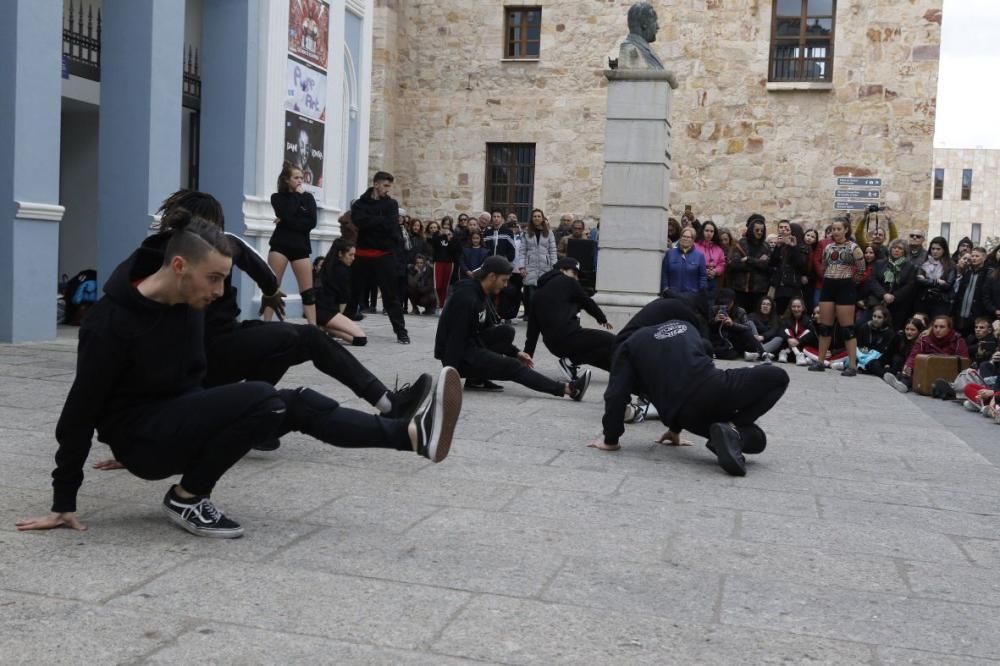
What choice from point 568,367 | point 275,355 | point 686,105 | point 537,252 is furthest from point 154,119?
point 686,105

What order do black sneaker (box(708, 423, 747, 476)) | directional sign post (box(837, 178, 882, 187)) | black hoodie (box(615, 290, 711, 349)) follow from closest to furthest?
black sneaker (box(708, 423, 747, 476)), black hoodie (box(615, 290, 711, 349)), directional sign post (box(837, 178, 882, 187))

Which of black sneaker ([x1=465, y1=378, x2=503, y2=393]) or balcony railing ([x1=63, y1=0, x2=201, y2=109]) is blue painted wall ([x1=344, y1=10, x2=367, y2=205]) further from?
black sneaker ([x1=465, y1=378, x2=503, y2=393])

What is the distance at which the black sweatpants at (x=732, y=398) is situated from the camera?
274 inches

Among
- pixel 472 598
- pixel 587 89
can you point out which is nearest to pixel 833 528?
pixel 472 598

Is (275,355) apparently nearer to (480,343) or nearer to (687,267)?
(480,343)

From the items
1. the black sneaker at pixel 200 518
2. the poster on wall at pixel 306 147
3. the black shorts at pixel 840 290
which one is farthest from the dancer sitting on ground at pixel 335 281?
the black sneaker at pixel 200 518

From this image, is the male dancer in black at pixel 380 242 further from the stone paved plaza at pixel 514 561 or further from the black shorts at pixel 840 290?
the stone paved plaza at pixel 514 561

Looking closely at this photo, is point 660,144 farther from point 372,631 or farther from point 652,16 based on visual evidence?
point 372,631

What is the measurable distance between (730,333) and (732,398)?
28.3 feet

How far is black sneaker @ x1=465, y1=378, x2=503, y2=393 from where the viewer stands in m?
10.1

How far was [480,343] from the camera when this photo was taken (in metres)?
9.84

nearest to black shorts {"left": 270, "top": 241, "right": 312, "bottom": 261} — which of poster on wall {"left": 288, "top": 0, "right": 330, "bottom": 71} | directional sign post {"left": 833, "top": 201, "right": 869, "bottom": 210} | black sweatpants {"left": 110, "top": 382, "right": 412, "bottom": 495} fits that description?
poster on wall {"left": 288, "top": 0, "right": 330, "bottom": 71}

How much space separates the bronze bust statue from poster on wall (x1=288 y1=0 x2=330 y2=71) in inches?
159

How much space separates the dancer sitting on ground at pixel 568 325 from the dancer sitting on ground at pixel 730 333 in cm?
477
